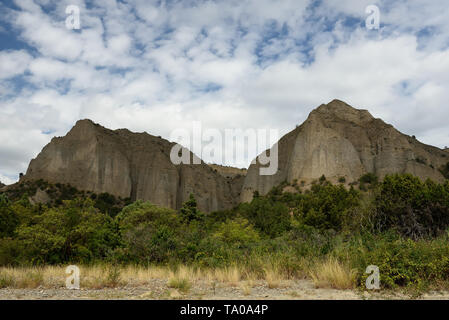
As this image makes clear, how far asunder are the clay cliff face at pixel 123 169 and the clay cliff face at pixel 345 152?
10.2 metres

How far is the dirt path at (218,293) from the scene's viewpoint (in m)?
6.93

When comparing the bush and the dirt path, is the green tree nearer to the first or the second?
the dirt path

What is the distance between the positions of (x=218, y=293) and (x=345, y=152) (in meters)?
64.0

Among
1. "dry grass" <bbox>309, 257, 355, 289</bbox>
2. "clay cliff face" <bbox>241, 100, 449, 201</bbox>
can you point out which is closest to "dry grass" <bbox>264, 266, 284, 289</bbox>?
"dry grass" <bbox>309, 257, 355, 289</bbox>

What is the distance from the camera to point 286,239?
666 inches

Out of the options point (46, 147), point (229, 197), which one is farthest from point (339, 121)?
point (46, 147)

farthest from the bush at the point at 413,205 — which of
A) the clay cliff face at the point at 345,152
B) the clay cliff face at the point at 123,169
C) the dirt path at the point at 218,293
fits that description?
the clay cliff face at the point at 123,169

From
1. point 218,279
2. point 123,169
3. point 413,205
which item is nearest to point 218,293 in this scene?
point 218,279

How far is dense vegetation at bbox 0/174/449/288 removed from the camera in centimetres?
845

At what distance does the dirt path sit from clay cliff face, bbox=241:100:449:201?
57.1m

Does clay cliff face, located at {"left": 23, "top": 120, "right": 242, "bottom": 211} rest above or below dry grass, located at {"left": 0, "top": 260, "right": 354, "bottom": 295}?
above

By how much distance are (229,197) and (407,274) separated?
258ft

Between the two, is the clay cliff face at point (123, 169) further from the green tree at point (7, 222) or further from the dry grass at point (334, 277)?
the dry grass at point (334, 277)
